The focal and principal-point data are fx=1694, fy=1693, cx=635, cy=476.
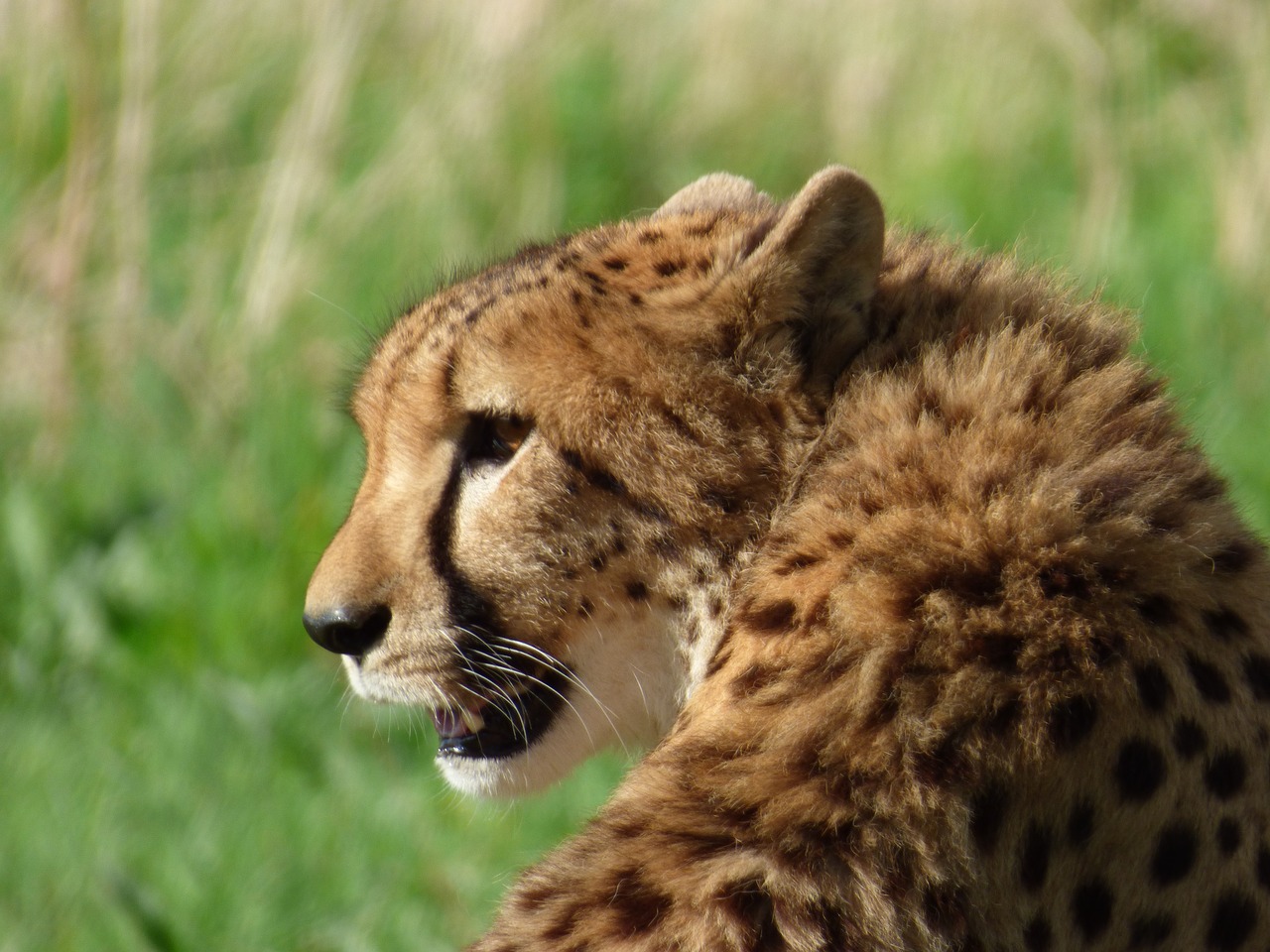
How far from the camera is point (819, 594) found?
2.04 metres

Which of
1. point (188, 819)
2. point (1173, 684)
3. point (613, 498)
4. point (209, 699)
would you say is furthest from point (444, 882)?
point (1173, 684)

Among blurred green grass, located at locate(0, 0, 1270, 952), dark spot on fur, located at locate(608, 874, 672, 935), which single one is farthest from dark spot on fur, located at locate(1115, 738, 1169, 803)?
blurred green grass, located at locate(0, 0, 1270, 952)

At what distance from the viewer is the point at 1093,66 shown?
20.6 ft

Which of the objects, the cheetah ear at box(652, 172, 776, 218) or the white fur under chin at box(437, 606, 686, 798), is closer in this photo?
the white fur under chin at box(437, 606, 686, 798)

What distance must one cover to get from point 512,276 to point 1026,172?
3.92 m

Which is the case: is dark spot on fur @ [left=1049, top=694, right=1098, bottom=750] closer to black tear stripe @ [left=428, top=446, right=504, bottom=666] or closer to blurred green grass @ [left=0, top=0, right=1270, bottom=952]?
black tear stripe @ [left=428, top=446, right=504, bottom=666]

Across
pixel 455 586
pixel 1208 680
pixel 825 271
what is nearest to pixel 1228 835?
pixel 1208 680

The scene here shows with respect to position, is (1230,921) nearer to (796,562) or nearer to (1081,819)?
(1081,819)

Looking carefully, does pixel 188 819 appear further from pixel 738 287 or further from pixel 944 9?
pixel 944 9

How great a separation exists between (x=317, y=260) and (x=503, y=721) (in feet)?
10.5

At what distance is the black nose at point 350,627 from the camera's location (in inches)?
91.7

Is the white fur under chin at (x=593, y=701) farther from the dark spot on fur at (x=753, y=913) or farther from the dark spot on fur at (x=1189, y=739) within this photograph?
the dark spot on fur at (x=1189, y=739)

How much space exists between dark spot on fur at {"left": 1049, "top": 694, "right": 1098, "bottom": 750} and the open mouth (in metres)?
0.74

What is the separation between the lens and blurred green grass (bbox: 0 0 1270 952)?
3.51 metres
